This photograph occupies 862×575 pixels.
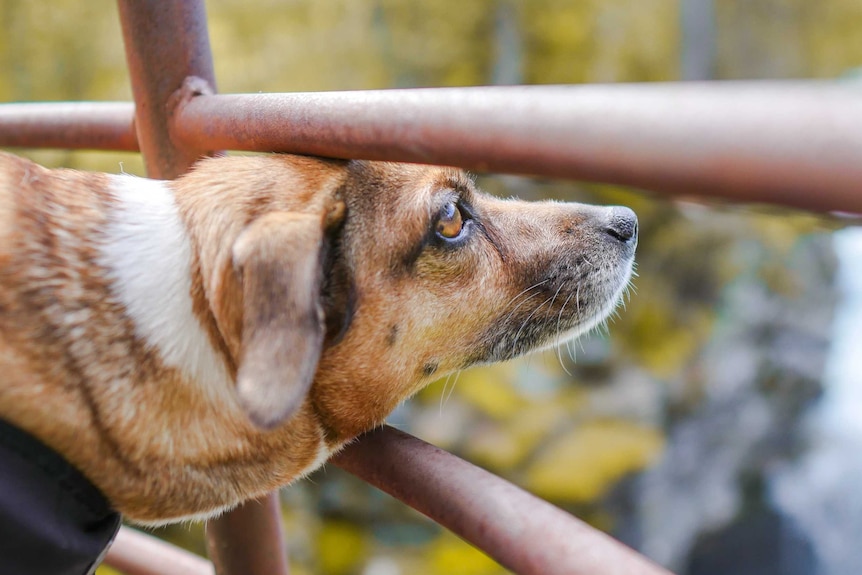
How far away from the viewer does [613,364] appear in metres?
5.50

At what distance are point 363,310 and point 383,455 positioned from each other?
0.34 m

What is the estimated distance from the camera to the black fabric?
1.05m

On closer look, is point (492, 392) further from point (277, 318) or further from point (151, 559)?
point (277, 318)

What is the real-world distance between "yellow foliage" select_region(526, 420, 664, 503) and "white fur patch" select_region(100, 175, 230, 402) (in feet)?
12.9

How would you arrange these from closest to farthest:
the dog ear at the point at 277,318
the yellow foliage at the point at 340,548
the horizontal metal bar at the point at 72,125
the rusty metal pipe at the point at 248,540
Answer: the dog ear at the point at 277,318 → the rusty metal pipe at the point at 248,540 → the horizontal metal bar at the point at 72,125 → the yellow foliage at the point at 340,548

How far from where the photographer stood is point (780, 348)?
5.78 meters

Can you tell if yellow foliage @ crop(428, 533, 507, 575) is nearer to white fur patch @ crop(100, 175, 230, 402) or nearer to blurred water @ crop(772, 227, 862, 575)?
blurred water @ crop(772, 227, 862, 575)

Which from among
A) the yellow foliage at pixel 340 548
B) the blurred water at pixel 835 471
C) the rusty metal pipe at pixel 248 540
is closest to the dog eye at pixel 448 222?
the rusty metal pipe at pixel 248 540

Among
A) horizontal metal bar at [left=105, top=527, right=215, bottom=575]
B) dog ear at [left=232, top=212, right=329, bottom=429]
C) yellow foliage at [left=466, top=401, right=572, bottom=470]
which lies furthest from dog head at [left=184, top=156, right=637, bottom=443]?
yellow foliage at [left=466, top=401, right=572, bottom=470]

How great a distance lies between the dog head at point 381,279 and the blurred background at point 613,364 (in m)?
3.45

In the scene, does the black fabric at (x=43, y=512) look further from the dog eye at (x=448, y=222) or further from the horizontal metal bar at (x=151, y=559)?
the dog eye at (x=448, y=222)

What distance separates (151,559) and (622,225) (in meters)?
1.36

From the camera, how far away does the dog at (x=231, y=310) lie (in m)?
1.12

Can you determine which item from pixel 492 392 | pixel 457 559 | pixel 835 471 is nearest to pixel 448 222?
pixel 492 392
